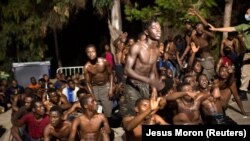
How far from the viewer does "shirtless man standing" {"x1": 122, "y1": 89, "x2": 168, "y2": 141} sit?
20.5 feet

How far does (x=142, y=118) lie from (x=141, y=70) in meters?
1.31

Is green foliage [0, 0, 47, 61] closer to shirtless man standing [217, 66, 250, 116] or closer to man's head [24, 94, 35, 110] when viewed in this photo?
man's head [24, 94, 35, 110]

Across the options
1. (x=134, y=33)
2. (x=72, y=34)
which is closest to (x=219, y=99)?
(x=134, y=33)

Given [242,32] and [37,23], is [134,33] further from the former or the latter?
[242,32]

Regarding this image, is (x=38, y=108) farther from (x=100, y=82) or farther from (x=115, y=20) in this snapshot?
(x=115, y=20)

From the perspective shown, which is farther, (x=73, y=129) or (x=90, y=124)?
(x=90, y=124)

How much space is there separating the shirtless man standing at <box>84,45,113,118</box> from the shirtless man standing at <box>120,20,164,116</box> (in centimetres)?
149

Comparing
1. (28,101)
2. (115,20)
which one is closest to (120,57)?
(28,101)

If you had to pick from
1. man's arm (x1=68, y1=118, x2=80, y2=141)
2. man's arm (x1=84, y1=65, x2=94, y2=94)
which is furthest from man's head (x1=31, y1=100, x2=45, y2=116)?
man's arm (x1=84, y1=65, x2=94, y2=94)

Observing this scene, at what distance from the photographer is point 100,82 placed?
9.17 metres

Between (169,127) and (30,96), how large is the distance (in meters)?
3.26

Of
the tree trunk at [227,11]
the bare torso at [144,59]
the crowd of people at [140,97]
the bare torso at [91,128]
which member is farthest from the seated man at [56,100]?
the tree trunk at [227,11]

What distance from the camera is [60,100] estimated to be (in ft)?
30.9

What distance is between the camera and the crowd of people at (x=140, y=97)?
7180 mm
